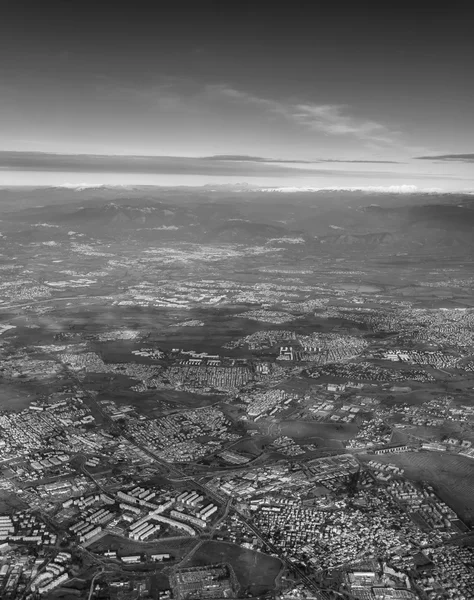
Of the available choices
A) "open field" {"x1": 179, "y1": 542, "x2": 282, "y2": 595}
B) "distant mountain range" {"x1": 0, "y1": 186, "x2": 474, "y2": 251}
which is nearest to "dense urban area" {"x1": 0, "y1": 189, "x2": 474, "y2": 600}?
"open field" {"x1": 179, "y1": 542, "x2": 282, "y2": 595}

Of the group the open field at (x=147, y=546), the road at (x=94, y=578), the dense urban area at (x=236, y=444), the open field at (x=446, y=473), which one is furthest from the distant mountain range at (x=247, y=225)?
the road at (x=94, y=578)

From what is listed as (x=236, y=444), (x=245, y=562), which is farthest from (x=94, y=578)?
(x=236, y=444)

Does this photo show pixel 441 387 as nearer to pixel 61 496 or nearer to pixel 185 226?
pixel 61 496

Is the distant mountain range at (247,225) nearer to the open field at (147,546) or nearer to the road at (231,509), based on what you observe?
the road at (231,509)

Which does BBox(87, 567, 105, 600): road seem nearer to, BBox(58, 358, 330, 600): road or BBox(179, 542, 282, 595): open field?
BBox(179, 542, 282, 595): open field

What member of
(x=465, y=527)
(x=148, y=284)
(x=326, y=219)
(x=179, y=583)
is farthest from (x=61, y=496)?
(x=326, y=219)

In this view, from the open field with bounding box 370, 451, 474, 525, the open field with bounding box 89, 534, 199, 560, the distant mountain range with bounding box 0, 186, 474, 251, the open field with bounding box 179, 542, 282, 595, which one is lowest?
the open field with bounding box 89, 534, 199, 560
